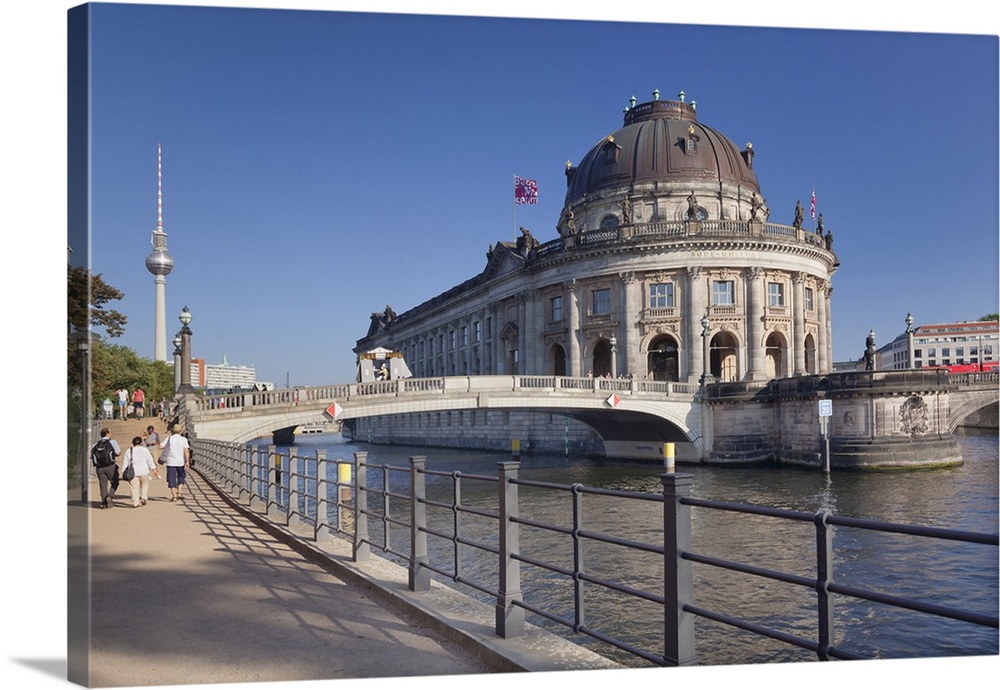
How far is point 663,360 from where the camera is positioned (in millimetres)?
53562

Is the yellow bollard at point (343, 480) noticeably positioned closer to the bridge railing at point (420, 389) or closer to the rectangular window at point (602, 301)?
the bridge railing at point (420, 389)

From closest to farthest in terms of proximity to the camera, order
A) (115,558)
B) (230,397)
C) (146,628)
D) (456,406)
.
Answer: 1. (146,628)
2. (115,558)
3. (230,397)
4. (456,406)

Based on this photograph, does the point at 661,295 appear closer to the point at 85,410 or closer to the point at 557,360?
the point at 557,360

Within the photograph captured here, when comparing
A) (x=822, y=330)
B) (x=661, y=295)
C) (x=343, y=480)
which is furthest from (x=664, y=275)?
(x=343, y=480)

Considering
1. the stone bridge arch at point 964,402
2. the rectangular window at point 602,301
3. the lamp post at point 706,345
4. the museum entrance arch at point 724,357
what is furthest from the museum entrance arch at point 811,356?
the stone bridge arch at point 964,402

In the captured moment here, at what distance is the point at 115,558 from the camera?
34.6 feet

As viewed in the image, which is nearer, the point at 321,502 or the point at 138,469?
the point at 321,502

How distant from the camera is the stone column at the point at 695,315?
49281 millimetres

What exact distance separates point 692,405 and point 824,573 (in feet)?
127

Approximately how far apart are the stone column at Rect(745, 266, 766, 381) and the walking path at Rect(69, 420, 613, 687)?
41.7 metres

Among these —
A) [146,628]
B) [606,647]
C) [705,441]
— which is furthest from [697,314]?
[146,628]

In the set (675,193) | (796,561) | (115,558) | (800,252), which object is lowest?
(796,561)

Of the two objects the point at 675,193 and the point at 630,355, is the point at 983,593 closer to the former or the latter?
the point at 630,355

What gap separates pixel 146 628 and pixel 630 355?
45.4 metres
